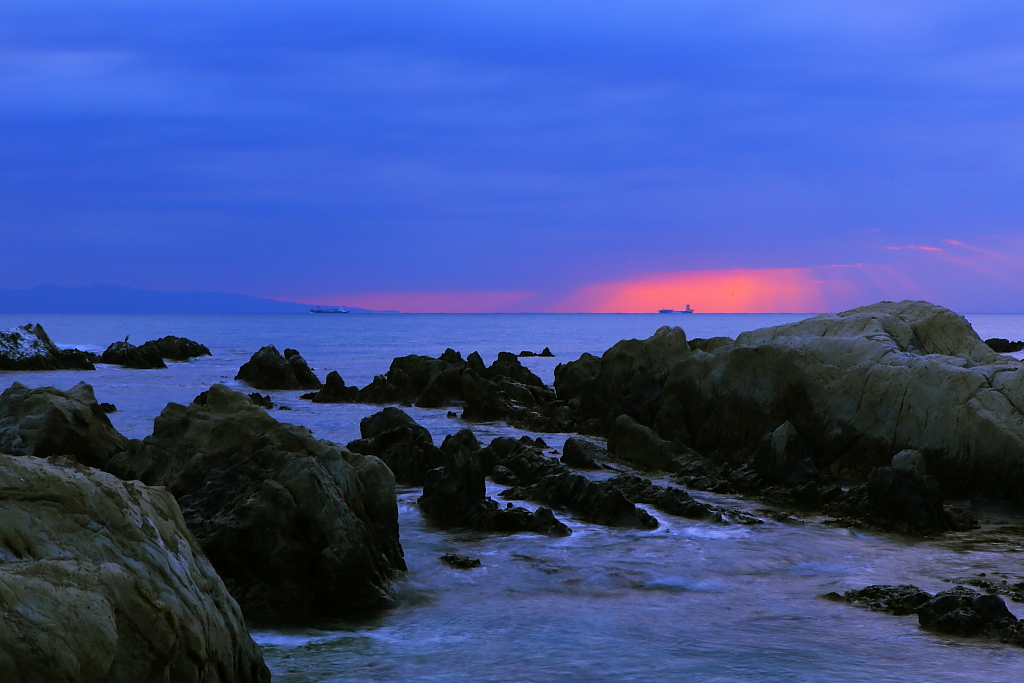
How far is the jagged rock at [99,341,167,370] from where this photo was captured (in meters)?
55.3

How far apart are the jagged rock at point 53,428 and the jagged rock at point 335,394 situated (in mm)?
18210

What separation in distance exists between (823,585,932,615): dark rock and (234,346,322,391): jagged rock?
3404 cm

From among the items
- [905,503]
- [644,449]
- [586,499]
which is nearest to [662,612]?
[586,499]

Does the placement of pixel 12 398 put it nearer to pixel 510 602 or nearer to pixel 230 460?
pixel 230 460

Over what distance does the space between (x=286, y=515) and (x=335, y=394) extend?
2590 cm

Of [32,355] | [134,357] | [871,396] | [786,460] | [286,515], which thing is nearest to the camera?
[286,515]

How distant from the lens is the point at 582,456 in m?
19.5

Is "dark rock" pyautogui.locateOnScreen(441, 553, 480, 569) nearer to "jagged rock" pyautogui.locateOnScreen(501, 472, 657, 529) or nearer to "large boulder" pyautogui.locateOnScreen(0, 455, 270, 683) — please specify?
"jagged rock" pyautogui.locateOnScreen(501, 472, 657, 529)

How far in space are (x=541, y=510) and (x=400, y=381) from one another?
75.0ft

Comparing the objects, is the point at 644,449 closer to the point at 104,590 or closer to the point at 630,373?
the point at 630,373

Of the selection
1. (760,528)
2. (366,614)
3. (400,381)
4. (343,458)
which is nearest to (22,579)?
(366,614)

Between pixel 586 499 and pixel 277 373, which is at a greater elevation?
pixel 277 373

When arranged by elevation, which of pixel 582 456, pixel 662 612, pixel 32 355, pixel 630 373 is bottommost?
pixel 662 612

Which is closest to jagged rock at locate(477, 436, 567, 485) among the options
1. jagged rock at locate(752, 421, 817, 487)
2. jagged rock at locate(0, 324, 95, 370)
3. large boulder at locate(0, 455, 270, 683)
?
jagged rock at locate(752, 421, 817, 487)
